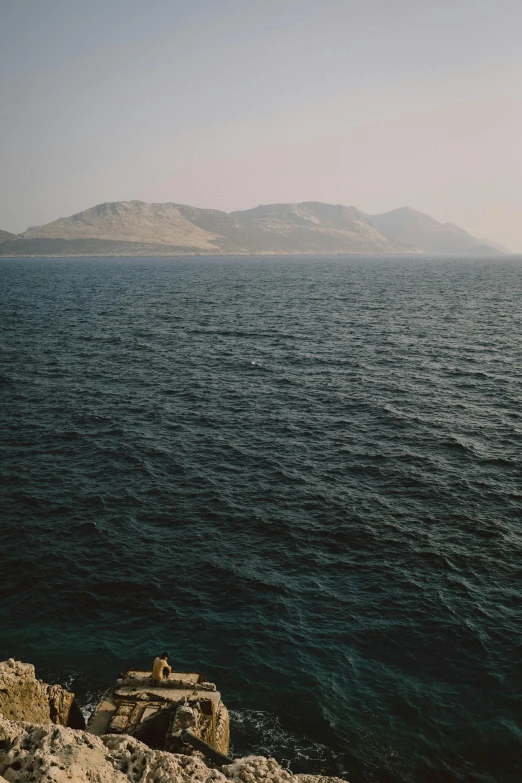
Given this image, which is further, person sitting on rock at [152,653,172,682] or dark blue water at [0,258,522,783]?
dark blue water at [0,258,522,783]

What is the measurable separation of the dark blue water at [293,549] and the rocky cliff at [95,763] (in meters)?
8.60

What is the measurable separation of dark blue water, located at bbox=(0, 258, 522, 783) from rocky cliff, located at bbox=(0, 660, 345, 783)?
8.60 m

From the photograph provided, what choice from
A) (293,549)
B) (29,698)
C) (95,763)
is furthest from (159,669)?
(293,549)

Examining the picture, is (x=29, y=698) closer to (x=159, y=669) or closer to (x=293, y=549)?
(x=159, y=669)

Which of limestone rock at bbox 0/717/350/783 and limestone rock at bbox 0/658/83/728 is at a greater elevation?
limestone rock at bbox 0/717/350/783

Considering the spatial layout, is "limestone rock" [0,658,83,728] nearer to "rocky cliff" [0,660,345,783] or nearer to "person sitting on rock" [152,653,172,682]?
"person sitting on rock" [152,653,172,682]

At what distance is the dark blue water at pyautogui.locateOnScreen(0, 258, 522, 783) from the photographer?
91.6ft

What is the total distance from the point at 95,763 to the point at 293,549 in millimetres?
25100

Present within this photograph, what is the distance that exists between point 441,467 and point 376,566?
16.8 metres

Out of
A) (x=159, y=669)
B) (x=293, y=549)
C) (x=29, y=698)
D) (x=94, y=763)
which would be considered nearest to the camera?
(x=94, y=763)

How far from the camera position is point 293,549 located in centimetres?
3981

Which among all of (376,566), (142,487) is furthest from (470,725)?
(142,487)

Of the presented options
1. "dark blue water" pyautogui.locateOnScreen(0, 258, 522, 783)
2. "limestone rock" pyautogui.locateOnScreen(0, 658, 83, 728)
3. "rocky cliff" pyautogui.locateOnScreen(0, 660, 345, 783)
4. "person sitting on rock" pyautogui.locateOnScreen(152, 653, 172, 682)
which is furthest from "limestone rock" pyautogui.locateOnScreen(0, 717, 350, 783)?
"dark blue water" pyautogui.locateOnScreen(0, 258, 522, 783)

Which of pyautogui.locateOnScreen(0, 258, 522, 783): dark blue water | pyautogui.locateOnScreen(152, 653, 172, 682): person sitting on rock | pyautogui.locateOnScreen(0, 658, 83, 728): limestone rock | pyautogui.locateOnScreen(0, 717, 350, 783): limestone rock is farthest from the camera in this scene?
pyautogui.locateOnScreen(0, 258, 522, 783): dark blue water
